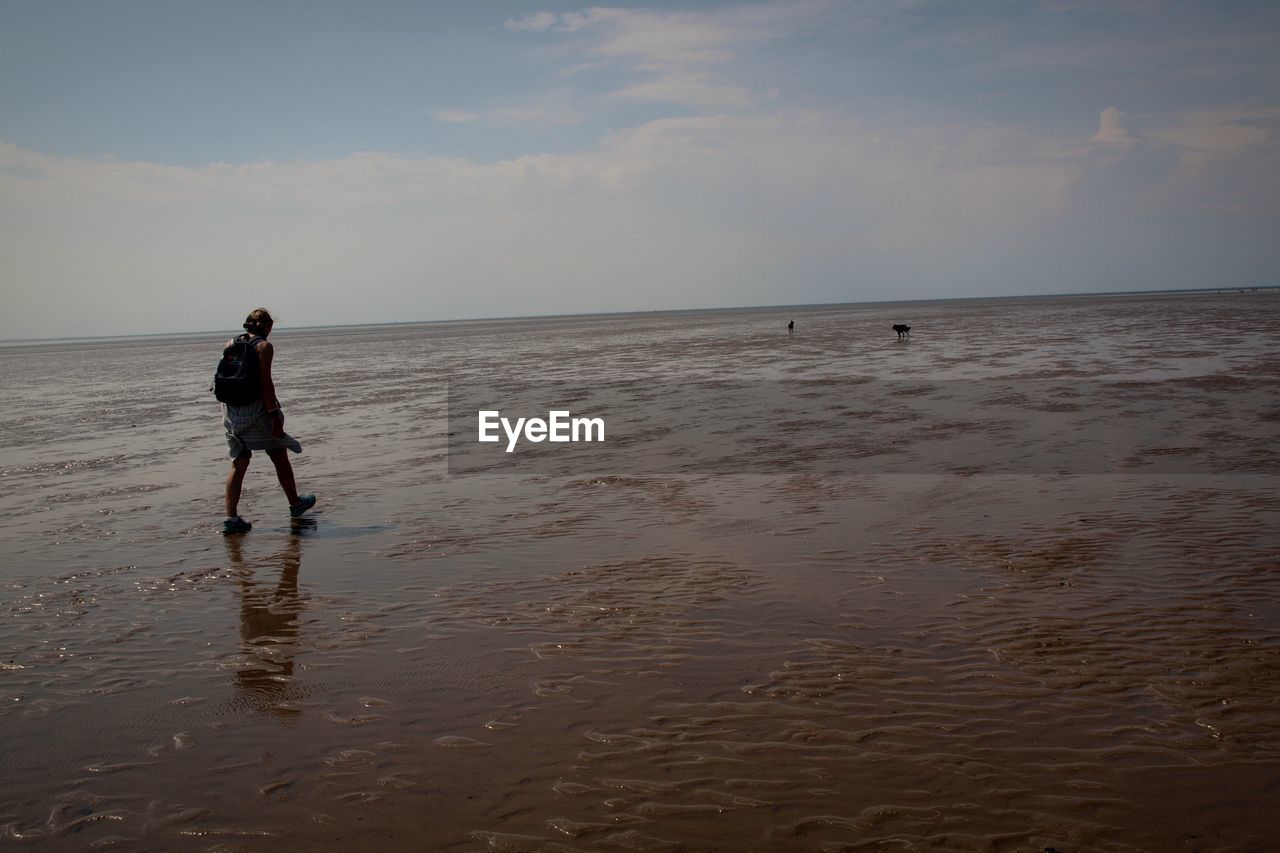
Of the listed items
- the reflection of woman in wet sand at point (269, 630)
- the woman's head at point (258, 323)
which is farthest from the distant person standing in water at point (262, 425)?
the reflection of woman in wet sand at point (269, 630)

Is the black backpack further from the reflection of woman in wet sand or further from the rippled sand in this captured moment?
the reflection of woman in wet sand

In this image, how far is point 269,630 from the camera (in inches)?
221

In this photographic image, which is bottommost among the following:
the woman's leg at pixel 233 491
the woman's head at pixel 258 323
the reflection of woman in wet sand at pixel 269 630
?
the reflection of woman in wet sand at pixel 269 630

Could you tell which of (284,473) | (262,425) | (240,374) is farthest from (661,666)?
(240,374)

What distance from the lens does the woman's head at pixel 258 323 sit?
8735 millimetres

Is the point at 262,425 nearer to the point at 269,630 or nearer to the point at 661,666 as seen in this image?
the point at 269,630

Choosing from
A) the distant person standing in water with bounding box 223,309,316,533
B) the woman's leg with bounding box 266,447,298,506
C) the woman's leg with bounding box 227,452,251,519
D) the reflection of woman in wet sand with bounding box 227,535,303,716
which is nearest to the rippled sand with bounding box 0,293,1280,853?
the reflection of woman in wet sand with bounding box 227,535,303,716

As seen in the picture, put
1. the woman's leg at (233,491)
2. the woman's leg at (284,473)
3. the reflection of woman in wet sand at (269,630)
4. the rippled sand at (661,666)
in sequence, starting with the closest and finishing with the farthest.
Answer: the rippled sand at (661,666), the reflection of woman in wet sand at (269,630), the woman's leg at (233,491), the woman's leg at (284,473)

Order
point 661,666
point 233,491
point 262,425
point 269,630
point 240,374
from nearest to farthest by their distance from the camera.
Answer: point 661,666 < point 269,630 < point 233,491 < point 240,374 < point 262,425

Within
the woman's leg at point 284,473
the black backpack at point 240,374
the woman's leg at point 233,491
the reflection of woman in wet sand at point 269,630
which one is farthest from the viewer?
the woman's leg at point 284,473

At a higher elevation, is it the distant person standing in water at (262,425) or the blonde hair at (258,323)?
the blonde hair at (258,323)

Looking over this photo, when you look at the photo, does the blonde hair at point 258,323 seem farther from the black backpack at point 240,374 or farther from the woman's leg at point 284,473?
the woman's leg at point 284,473

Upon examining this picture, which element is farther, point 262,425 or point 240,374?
point 262,425

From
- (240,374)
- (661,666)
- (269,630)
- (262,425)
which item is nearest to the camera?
(661,666)
